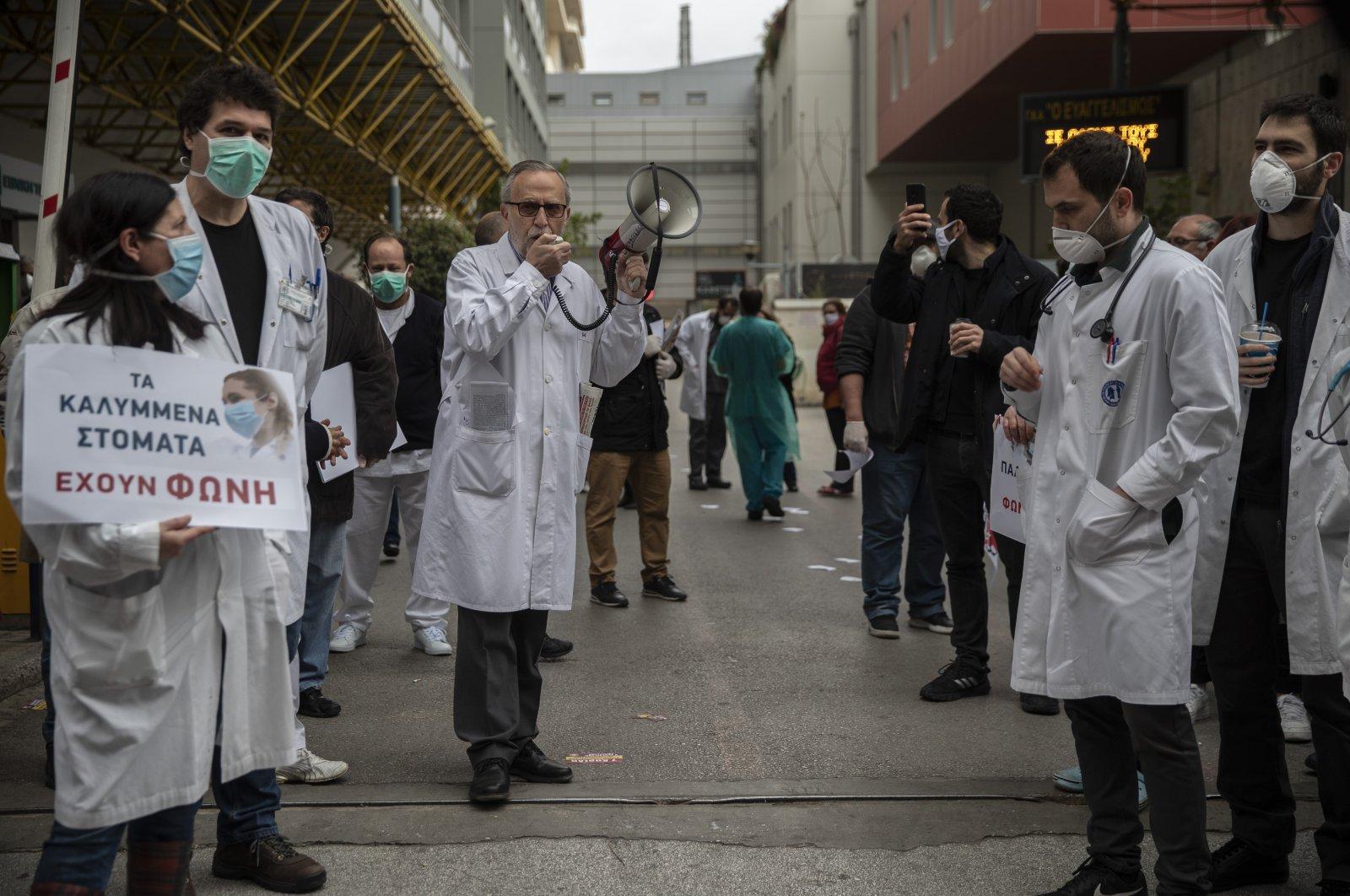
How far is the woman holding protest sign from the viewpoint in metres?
2.82

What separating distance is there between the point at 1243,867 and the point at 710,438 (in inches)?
429

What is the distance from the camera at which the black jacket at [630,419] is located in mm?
8406

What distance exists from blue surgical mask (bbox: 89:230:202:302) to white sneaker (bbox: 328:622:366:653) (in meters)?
4.05

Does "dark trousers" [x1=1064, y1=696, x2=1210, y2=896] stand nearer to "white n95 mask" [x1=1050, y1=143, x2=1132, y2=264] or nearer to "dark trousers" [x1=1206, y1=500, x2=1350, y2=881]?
"dark trousers" [x1=1206, y1=500, x2=1350, y2=881]

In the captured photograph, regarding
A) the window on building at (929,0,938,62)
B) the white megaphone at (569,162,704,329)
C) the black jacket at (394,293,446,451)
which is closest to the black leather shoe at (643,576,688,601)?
the black jacket at (394,293,446,451)

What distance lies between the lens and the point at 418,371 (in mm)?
7180

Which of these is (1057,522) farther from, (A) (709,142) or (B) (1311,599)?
(A) (709,142)

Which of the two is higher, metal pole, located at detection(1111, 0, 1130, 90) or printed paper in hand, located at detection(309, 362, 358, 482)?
metal pole, located at detection(1111, 0, 1130, 90)

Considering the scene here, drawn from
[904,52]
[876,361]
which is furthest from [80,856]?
[904,52]

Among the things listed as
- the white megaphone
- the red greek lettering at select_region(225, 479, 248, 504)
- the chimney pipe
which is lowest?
the red greek lettering at select_region(225, 479, 248, 504)

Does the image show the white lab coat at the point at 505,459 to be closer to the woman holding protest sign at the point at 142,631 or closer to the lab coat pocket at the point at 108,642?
the woman holding protest sign at the point at 142,631

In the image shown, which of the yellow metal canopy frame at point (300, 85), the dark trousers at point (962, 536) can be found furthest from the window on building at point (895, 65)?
the dark trousers at point (962, 536)

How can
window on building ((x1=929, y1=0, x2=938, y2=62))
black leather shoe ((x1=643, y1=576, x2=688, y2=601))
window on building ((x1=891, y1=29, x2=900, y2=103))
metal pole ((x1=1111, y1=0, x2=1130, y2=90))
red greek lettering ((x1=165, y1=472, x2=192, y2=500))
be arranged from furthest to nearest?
window on building ((x1=891, y1=29, x2=900, y2=103))
window on building ((x1=929, y1=0, x2=938, y2=62))
metal pole ((x1=1111, y1=0, x2=1130, y2=90))
black leather shoe ((x1=643, y1=576, x2=688, y2=601))
red greek lettering ((x1=165, y1=472, x2=192, y2=500))

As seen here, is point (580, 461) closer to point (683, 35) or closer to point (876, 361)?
point (876, 361)
